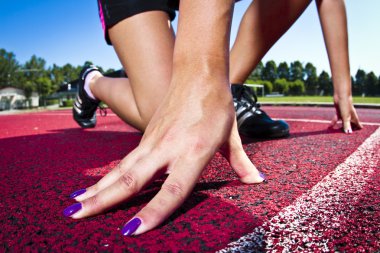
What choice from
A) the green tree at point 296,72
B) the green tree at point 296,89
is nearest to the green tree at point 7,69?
the green tree at point 296,89

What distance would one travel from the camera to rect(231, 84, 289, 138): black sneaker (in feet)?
5.87

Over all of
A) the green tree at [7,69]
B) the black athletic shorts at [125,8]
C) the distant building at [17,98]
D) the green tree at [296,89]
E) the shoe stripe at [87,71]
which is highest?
the green tree at [7,69]

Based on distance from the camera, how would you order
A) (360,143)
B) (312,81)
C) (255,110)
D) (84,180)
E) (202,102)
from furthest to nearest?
1. (312,81)
2. (255,110)
3. (360,143)
4. (84,180)
5. (202,102)

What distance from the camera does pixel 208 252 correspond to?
0.53 meters

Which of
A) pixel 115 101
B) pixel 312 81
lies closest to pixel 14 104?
pixel 115 101

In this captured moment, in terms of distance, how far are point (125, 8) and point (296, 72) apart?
85401 millimetres

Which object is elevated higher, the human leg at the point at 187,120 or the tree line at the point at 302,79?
the tree line at the point at 302,79

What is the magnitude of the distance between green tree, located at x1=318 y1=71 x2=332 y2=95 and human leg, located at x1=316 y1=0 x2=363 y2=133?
7215cm

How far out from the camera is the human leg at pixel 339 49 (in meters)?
1.98

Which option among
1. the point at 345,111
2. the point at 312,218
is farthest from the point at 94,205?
the point at 345,111

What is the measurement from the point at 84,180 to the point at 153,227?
1.71ft

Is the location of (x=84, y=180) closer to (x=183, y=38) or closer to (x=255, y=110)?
(x=183, y=38)

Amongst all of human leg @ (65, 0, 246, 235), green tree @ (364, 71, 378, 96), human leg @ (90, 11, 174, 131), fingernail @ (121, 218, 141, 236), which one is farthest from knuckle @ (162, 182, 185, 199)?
green tree @ (364, 71, 378, 96)

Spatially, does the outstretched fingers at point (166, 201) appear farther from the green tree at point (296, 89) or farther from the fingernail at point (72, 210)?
the green tree at point (296, 89)
